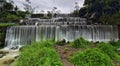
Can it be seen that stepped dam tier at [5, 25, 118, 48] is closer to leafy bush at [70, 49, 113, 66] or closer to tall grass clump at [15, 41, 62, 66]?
tall grass clump at [15, 41, 62, 66]

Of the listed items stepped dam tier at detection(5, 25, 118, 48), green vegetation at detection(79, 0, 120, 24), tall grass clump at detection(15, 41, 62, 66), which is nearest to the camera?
tall grass clump at detection(15, 41, 62, 66)

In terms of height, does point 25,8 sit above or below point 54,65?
above

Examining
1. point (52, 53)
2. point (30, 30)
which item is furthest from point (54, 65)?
point (30, 30)

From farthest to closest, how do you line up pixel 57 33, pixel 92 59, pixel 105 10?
1. pixel 105 10
2. pixel 57 33
3. pixel 92 59

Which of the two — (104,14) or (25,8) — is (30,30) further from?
(25,8)

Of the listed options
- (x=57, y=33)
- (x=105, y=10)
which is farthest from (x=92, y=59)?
(x=105, y=10)

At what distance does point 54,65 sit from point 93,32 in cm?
1616

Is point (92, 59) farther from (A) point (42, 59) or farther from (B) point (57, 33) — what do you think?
(B) point (57, 33)

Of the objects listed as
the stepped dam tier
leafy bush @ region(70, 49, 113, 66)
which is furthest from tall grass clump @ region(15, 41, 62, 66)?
the stepped dam tier

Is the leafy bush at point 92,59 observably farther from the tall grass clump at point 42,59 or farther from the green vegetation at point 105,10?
the green vegetation at point 105,10

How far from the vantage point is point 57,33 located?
21359 mm

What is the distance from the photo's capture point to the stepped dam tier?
21.2 m

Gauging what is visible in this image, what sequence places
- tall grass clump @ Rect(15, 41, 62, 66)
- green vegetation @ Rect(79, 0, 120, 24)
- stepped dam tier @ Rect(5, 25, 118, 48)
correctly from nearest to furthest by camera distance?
tall grass clump @ Rect(15, 41, 62, 66), stepped dam tier @ Rect(5, 25, 118, 48), green vegetation @ Rect(79, 0, 120, 24)

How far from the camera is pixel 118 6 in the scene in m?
27.5
